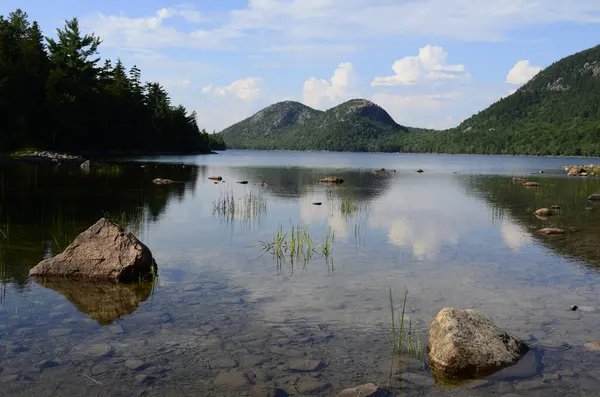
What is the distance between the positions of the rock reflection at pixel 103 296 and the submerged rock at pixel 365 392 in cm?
601

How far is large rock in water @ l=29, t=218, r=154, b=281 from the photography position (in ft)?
50.2

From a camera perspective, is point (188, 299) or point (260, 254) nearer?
point (188, 299)

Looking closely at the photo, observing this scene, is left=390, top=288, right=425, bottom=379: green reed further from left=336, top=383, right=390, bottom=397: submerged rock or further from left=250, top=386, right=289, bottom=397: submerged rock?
left=250, top=386, right=289, bottom=397: submerged rock

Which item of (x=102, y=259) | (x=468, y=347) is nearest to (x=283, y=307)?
(x=468, y=347)

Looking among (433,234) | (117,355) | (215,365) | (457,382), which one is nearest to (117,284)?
(117,355)

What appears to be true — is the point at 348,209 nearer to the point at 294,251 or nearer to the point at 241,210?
the point at 241,210

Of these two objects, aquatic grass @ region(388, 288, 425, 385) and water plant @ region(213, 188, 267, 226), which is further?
water plant @ region(213, 188, 267, 226)

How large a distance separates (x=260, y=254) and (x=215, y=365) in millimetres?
10156

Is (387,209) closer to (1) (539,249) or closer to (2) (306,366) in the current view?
(1) (539,249)

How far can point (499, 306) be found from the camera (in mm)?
13742

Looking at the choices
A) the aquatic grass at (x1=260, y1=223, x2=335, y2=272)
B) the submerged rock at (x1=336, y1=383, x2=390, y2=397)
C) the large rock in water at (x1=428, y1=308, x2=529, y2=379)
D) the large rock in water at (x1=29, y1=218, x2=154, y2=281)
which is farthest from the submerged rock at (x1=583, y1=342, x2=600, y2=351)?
the large rock in water at (x1=29, y1=218, x2=154, y2=281)

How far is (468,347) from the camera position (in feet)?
32.6

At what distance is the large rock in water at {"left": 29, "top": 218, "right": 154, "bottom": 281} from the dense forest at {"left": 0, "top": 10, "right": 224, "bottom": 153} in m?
69.4

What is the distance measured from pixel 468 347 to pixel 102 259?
10750 millimetres
